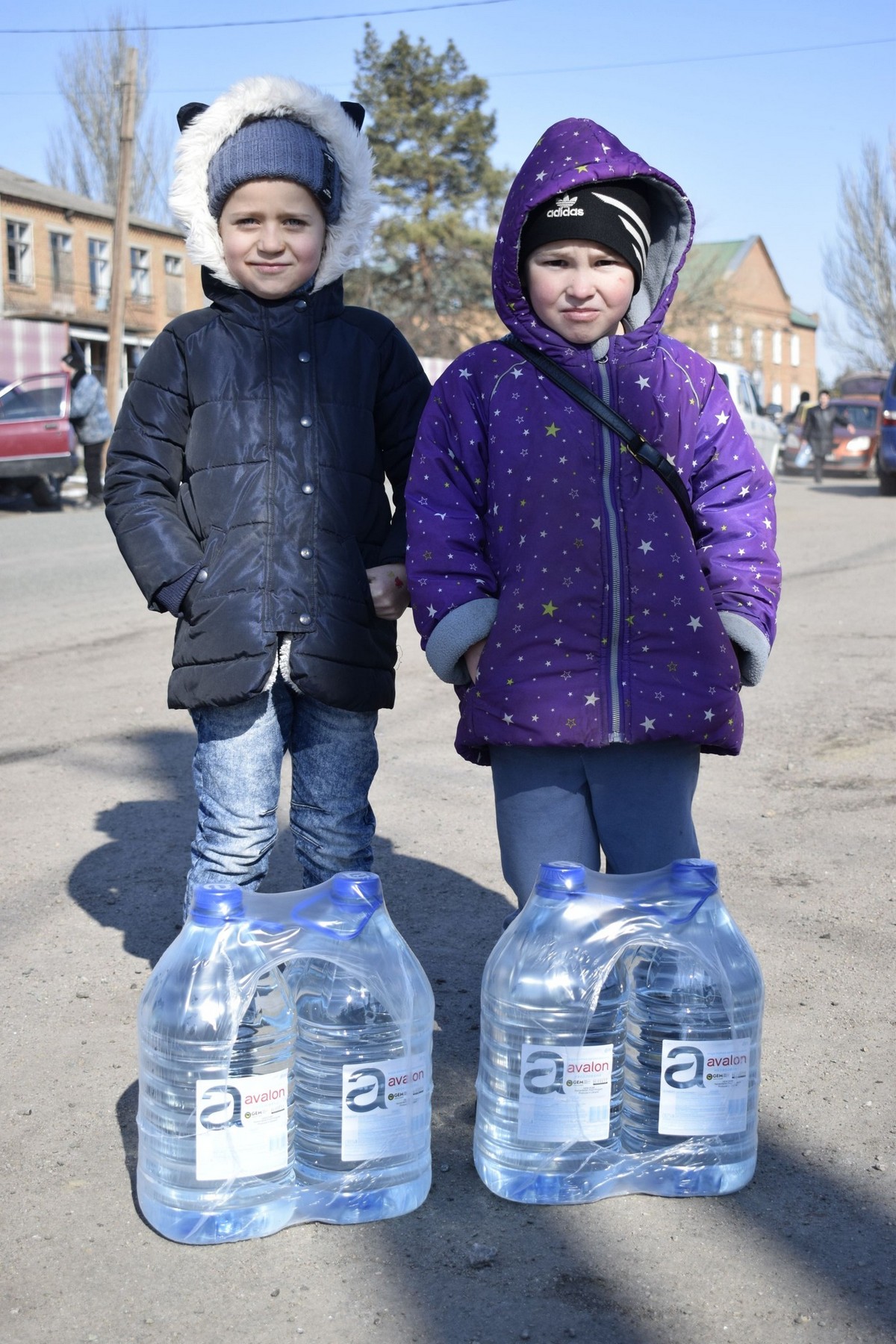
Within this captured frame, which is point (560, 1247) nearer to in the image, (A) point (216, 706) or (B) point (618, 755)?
(B) point (618, 755)

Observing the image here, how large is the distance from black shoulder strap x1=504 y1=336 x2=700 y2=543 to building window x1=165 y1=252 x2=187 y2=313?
164 ft

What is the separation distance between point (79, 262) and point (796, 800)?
1797 inches

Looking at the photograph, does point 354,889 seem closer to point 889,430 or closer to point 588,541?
point 588,541

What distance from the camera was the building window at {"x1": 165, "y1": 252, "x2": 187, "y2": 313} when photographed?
5028cm

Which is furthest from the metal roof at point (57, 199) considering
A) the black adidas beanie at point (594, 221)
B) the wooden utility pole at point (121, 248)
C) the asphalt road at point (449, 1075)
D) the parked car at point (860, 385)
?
the black adidas beanie at point (594, 221)

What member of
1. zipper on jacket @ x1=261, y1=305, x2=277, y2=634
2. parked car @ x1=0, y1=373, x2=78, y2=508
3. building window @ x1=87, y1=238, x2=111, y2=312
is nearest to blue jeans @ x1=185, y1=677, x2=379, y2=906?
zipper on jacket @ x1=261, y1=305, x2=277, y2=634

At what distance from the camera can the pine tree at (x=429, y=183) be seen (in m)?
41.1

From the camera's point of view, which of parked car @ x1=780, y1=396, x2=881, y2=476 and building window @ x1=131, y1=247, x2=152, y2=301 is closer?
parked car @ x1=780, y1=396, x2=881, y2=476

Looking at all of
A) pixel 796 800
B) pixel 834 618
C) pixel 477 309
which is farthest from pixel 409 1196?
pixel 477 309

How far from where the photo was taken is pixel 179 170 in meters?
3.04

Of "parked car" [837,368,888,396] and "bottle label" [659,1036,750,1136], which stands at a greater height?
"parked car" [837,368,888,396]

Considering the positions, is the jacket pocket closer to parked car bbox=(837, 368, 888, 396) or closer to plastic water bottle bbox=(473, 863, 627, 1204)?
plastic water bottle bbox=(473, 863, 627, 1204)

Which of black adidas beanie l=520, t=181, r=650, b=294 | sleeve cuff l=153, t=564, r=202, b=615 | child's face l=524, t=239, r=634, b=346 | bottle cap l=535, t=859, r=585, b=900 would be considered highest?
black adidas beanie l=520, t=181, r=650, b=294

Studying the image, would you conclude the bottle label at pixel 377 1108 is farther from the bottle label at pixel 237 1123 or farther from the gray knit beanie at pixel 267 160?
the gray knit beanie at pixel 267 160
